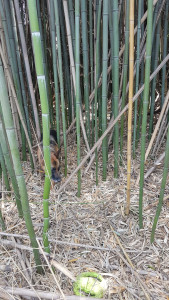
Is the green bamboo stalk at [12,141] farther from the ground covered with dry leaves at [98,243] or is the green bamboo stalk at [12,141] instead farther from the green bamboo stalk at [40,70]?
the ground covered with dry leaves at [98,243]

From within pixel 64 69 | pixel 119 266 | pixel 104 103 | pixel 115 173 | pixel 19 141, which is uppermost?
pixel 64 69

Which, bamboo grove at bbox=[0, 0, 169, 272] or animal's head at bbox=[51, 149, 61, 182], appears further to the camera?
animal's head at bbox=[51, 149, 61, 182]

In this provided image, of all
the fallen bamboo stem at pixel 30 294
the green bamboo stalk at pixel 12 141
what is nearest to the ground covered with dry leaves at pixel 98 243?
the fallen bamboo stem at pixel 30 294

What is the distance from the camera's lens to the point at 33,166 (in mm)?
1598

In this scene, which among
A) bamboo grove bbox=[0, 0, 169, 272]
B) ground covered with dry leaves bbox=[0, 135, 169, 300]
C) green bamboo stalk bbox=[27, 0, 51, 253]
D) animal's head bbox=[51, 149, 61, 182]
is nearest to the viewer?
green bamboo stalk bbox=[27, 0, 51, 253]

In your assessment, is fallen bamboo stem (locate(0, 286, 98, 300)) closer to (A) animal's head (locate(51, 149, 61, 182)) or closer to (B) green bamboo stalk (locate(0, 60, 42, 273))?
(B) green bamboo stalk (locate(0, 60, 42, 273))

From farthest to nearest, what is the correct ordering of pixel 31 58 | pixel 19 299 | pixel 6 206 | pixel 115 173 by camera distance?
pixel 31 58, pixel 115 173, pixel 6 206, pixel 19 299

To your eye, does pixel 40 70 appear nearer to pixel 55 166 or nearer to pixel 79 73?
pixel 79 73

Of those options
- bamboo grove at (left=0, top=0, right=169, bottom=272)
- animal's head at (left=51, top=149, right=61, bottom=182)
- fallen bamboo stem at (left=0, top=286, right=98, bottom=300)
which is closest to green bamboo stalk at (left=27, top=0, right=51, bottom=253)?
bamboo grove at (left=0, top=0, right=169, bottom=272)

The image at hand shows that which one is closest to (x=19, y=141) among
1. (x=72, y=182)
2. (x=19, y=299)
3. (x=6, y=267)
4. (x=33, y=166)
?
(x=33, y=166)

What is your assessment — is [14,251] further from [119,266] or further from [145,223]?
[145,223]

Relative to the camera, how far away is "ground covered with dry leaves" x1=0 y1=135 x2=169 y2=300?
96 centimetres

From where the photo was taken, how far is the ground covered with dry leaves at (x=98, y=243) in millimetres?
965

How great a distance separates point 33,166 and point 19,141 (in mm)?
210
